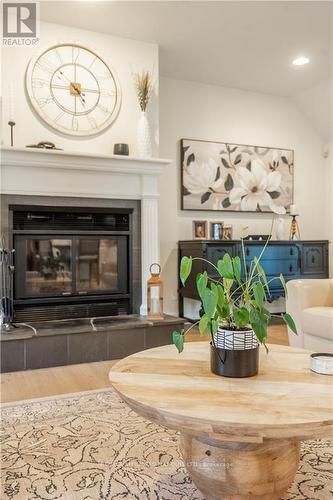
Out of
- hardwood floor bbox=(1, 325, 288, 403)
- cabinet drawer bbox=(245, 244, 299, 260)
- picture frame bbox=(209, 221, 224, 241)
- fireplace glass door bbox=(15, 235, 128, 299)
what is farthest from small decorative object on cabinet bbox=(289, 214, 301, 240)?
hardwood floor bbox=(1, 325, 288, 403)

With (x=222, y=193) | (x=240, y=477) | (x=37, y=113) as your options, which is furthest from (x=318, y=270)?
(x=240, y=477)

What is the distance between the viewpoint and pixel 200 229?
4664 millimetres

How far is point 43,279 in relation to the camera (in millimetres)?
3449

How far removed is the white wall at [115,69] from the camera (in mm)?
3264

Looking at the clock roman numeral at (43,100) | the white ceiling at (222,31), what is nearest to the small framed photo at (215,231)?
the white ceiling at (222,31)

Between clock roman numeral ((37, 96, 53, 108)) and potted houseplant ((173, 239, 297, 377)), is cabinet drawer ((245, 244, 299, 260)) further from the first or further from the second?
potted houseplant ((173, 239, 297, 377))

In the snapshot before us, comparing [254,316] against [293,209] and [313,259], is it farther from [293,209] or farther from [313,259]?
[293,209]

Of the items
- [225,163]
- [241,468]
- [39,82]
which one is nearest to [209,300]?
[241,468]

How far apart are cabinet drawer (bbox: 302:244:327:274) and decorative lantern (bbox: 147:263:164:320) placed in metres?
1.95

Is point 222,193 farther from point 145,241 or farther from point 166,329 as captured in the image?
point 166,329

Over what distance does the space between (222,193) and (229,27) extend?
1.80 m

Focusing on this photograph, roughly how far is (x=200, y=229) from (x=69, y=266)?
5.65ft

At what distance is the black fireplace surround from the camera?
3.34 m

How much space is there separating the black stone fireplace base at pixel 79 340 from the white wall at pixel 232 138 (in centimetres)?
123
